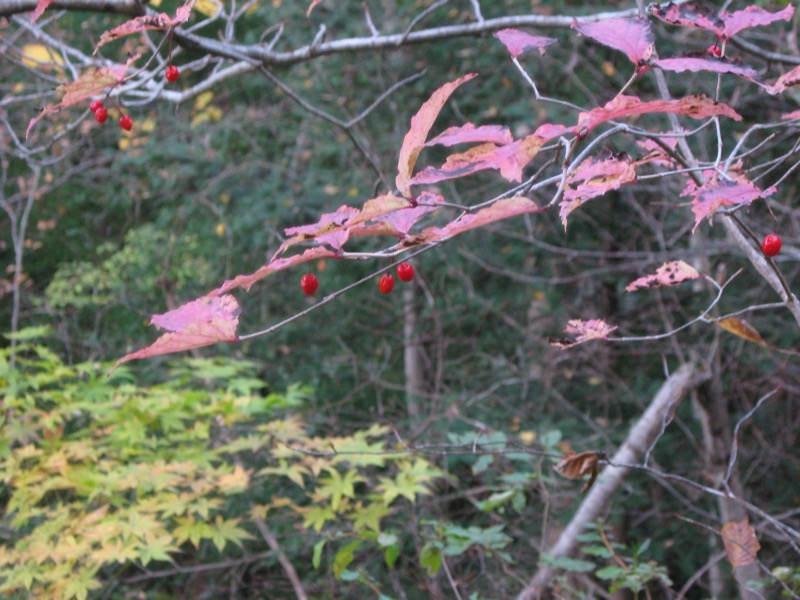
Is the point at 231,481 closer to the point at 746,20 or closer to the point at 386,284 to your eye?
the point at 386,284

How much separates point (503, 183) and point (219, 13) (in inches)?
93.7

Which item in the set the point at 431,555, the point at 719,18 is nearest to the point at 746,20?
the point at 719,18

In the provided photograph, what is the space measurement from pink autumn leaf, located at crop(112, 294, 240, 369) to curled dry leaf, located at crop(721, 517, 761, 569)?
1.02 meters

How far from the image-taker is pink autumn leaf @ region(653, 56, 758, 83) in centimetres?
87

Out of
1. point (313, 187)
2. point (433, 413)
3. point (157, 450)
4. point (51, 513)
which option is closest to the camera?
point (51, 513)

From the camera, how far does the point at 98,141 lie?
555cm

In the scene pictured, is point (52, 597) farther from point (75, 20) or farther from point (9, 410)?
point (75, 20)

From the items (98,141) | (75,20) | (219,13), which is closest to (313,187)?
(75,20)

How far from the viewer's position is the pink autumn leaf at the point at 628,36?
0.88 metres

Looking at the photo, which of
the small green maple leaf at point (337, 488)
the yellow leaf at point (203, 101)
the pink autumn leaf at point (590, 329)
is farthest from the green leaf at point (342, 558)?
the yellow leaf at point (203, 101)

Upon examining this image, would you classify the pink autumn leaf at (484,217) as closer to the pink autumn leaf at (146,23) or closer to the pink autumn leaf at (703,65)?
the pink autumn leaf at (703,65)

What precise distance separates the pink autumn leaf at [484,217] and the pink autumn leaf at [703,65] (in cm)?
24

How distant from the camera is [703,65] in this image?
0.87 meters

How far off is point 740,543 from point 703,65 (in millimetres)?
965
